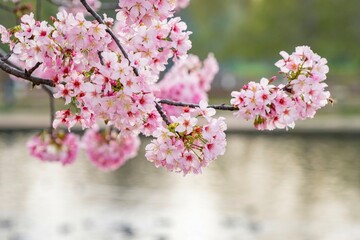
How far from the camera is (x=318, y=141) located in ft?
89.8

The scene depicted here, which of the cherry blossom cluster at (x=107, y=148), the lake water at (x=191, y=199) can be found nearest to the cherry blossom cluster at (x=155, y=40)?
the cherry blossom cluster at (x=107, y=148)

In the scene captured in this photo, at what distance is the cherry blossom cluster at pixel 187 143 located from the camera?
399 cm

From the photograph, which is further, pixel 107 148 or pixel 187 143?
pixel 107 148

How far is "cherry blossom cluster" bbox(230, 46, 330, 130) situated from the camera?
13.4 feet

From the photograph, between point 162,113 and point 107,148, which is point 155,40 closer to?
point 162,113

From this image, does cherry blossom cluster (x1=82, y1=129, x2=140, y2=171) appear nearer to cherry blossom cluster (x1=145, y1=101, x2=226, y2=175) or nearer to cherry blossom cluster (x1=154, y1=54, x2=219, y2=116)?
cherry blossom cluster (x1=154, y1=54, x2=219, y2=116)

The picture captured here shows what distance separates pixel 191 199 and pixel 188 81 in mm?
9168

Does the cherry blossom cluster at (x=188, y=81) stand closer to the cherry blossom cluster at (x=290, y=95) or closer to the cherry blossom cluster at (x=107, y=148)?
the cherry blossom cluster at (x=107, y=148)

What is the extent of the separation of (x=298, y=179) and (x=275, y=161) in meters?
2.65

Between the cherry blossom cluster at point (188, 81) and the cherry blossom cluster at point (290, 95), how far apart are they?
448 centimetres

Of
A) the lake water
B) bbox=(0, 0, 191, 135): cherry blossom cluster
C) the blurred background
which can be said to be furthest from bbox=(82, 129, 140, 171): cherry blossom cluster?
the lake water

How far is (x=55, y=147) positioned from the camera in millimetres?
7668

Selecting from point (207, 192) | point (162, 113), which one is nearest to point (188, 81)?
point (162, 113)

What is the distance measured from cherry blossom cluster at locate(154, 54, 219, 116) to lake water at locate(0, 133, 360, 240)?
5520 millimetres
